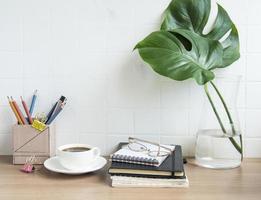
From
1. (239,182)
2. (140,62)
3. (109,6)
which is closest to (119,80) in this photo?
(140,62)

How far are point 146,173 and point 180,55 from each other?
350 millimetres

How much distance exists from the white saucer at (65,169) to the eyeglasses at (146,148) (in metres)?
0.10

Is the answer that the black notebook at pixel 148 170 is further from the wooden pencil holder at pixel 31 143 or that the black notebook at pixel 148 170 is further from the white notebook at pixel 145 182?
the wooden pencil holder at pixel 31 143

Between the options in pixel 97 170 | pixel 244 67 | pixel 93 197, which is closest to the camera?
pixel 93 197

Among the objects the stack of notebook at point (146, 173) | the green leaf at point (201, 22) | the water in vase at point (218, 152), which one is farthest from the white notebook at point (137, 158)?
the green leaf at point (201, 22)

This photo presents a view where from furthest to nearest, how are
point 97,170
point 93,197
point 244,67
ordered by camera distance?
point 244,67, point 97,170, point 93,197

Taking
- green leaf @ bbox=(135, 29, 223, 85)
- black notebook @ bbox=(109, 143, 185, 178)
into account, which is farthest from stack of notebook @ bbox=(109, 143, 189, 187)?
green leaf @ bbox=(135, 29, 223, 85)

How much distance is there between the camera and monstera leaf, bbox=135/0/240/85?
1170 millimetres

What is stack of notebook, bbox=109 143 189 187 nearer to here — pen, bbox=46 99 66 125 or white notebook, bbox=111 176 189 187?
white notebook, bbox=111 176 189 187

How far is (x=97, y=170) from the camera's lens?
1.22 metres

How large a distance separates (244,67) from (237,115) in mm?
163

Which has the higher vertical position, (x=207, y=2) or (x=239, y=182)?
(x=207, y=2)

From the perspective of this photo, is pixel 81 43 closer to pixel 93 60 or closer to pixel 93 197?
pixel 93 60

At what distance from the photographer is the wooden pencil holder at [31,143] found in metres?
1.27
